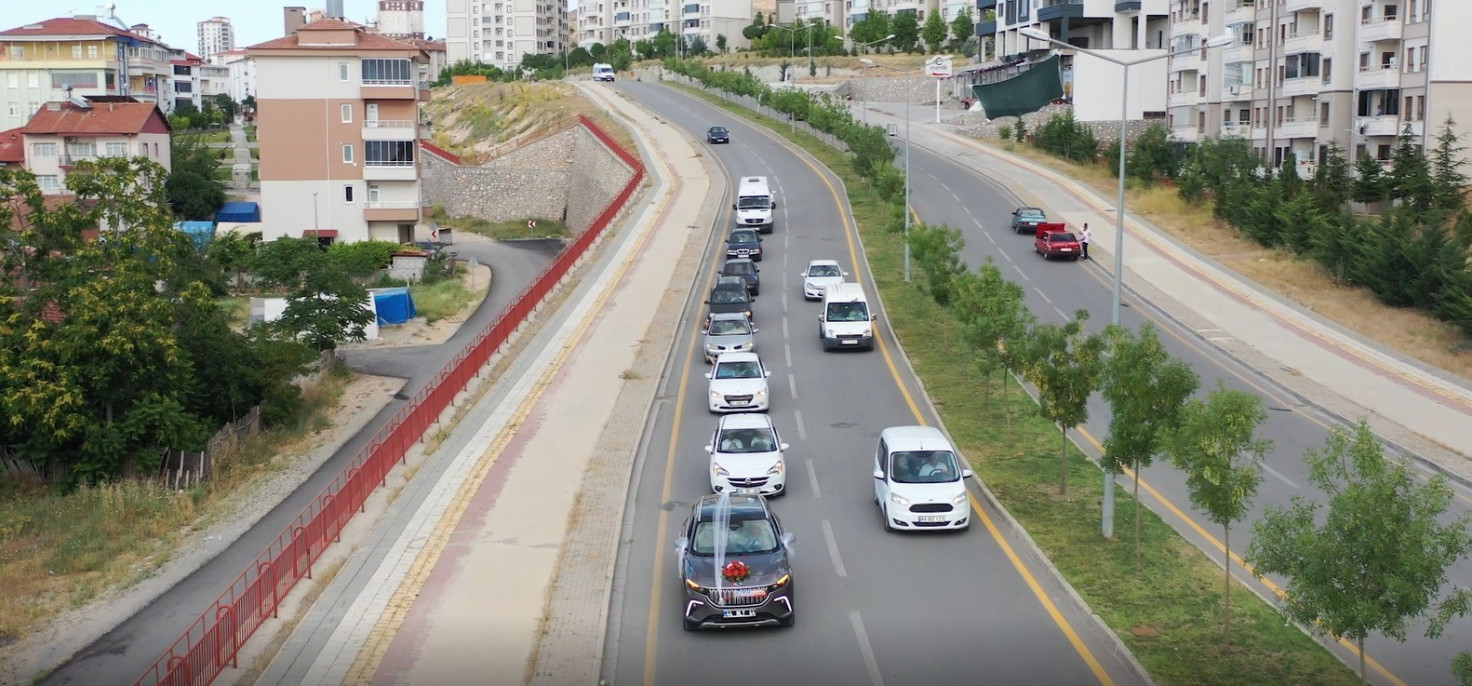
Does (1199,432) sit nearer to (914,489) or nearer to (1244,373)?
(914,489)

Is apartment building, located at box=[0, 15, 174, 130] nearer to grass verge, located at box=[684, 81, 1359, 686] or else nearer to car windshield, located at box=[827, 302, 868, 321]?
car windshield, located at box=[827, 302, 868, 321]

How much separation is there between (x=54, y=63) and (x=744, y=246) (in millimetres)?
83128

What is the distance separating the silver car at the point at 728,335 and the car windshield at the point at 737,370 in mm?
4169

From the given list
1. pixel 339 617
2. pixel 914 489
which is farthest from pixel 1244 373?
pixel 339 617

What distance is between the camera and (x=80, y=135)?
86375 mm

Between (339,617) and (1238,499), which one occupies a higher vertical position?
(1238,499)

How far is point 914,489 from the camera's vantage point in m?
21.1

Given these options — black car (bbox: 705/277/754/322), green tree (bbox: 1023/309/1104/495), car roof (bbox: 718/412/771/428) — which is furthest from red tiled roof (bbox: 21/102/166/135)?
green tree (bbox: 1023/309/1104/495)

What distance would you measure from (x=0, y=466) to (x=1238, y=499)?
1155 inches

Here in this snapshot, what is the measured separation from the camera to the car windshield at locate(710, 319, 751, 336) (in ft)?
117

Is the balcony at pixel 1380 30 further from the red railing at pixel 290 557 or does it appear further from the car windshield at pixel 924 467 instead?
the car windshield at pixel 924 467

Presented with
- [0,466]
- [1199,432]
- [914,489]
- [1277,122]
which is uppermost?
[1277,122]

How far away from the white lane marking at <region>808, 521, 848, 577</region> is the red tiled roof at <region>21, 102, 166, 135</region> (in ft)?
261

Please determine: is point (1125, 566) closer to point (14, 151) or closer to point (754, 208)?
point (754, 208)
